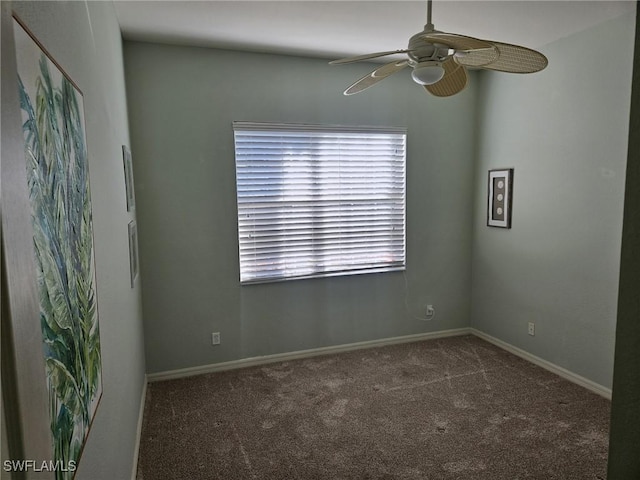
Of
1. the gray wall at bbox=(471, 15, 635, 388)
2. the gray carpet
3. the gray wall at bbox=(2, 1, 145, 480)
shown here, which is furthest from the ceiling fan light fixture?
the gray carpet

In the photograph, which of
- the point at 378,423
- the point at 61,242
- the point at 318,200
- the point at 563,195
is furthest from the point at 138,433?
the point at 563,195

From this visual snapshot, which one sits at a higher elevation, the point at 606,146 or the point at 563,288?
the point at 606,146

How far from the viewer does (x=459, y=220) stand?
443cm

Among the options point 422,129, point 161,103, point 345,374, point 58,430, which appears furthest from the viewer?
point 422,129

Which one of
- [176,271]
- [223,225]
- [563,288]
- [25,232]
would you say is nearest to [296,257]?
[223,225]

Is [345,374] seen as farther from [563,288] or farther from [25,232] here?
[25,232]

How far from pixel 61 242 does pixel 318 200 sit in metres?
3.00

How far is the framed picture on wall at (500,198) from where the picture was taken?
3936 millimetres

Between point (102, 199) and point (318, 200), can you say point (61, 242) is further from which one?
point (318, 200)

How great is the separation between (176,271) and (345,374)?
68.0 inches

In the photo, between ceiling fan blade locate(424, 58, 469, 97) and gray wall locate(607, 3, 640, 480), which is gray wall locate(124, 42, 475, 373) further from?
gray wall locate(607, 3, 640, 480)

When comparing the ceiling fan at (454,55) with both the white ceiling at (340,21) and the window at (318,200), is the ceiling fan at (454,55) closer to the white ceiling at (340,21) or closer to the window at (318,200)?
the white ceiling at (340,21)

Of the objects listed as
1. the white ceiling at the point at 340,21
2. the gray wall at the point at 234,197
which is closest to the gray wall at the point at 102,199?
the white ceiling at the point at 340,21

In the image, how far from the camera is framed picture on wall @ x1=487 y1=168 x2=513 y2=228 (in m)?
3.94
